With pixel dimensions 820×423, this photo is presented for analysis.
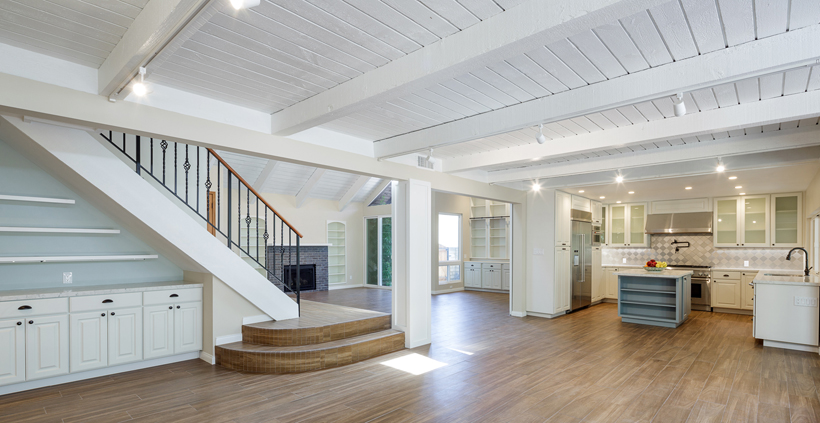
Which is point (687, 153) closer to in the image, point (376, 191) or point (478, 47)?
point (478, 47)

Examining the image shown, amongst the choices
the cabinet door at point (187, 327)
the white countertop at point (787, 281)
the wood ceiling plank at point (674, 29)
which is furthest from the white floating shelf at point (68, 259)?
the white countertop at point (787, 281)

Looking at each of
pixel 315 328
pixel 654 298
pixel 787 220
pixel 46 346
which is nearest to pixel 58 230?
pixel 46 346

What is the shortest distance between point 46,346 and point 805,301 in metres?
8.76

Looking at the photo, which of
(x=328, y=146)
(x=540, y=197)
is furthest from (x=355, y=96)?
(x=540, y=197)

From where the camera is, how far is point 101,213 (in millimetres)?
4820

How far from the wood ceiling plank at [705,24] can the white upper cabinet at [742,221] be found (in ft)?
25.4

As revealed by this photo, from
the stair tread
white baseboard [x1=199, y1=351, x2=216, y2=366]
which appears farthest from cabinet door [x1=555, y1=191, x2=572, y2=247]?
white baseboard [x1=199, y1=351, x2=216, y2=366]

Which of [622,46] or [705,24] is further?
[622,46]

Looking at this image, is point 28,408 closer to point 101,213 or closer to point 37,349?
point 37,349

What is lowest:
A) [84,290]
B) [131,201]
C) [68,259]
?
[84,290]

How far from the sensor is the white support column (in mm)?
5684

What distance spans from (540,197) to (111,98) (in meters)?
6.94

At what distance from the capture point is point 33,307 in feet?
12.9

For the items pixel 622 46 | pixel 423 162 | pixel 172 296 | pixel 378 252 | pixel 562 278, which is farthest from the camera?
pixel 378 252
